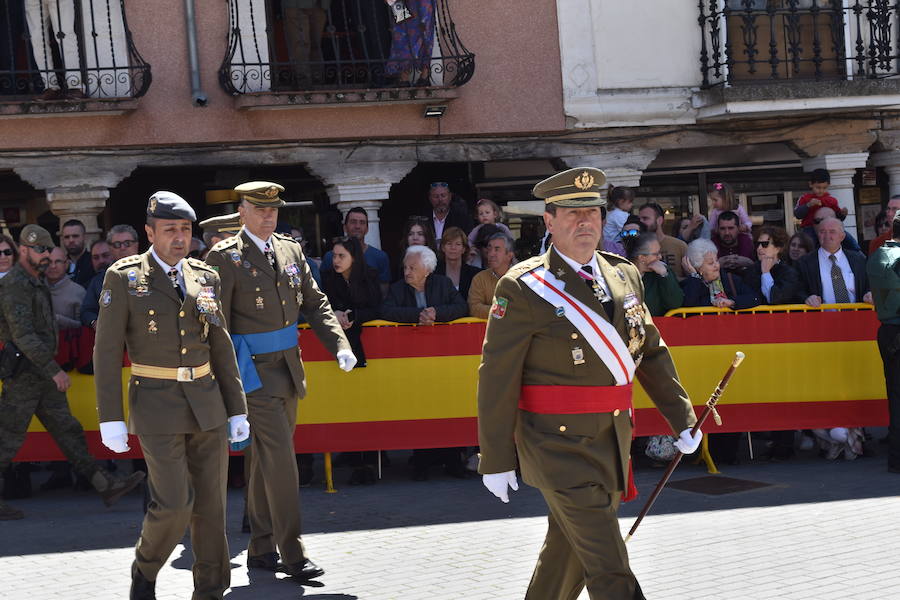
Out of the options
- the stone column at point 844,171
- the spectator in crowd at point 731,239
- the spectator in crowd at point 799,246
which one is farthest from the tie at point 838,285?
the stone column at point 844,171

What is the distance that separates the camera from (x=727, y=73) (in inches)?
577

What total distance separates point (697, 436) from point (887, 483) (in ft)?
14.8

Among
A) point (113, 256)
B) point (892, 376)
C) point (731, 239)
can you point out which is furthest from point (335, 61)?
point (892, 376)

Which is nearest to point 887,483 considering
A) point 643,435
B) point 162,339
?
point 643,435

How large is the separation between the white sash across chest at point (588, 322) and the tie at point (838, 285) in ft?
19.2

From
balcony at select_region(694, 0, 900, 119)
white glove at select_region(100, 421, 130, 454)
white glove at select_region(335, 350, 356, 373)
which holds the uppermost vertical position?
balcony at select_region(694, 0, 900, 119)

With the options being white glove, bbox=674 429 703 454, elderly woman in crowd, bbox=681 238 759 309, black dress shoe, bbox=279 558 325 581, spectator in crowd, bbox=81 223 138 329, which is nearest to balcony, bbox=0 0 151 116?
spectator in crowd, bbox=81 223 138 329

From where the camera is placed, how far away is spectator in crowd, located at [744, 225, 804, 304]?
1052cm

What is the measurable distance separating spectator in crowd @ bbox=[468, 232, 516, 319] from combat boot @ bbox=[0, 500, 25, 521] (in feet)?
12.0

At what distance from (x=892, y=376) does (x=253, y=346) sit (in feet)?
16.6

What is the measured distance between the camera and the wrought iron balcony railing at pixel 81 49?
13453mm

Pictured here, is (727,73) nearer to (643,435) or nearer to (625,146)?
(625,146)

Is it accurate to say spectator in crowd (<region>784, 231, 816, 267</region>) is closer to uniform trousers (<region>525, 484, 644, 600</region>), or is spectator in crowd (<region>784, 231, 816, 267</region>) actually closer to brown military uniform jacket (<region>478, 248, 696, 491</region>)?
brown military uniform jacket (<region>478, 248, 696, 491</region>)

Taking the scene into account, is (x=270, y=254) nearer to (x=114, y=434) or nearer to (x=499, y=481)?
(x=114, y=434)
